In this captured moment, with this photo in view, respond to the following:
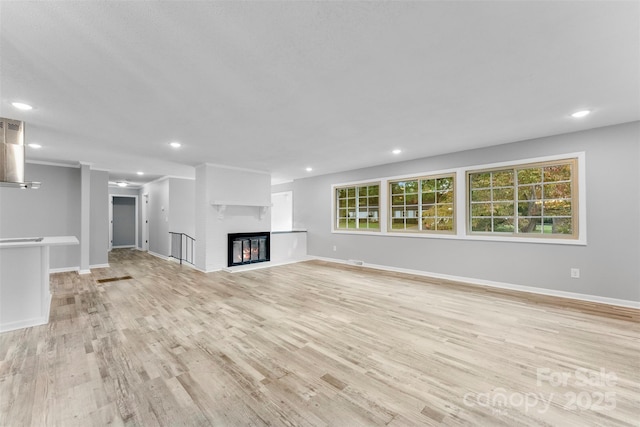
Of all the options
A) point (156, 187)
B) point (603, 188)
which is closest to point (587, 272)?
point (603, 188)

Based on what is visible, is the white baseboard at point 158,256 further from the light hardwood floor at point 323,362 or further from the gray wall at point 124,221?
the light hardwood floor at point 323,362

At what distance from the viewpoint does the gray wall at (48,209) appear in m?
5.51

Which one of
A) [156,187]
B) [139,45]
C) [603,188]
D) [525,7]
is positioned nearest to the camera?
[525,7]

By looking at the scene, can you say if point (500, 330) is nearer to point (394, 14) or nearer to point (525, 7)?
point (525, 7)

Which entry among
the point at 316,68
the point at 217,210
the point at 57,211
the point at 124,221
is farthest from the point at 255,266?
the point at 124,221

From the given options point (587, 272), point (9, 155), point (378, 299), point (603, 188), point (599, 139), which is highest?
point (599, 139)

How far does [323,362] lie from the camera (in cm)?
225

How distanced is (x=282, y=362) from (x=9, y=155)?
3.98 m

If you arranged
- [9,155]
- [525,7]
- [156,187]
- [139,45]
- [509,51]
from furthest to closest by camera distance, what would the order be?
1. [156,187]
2. [9,155]
3. [509,51]
4. [139,45]
5. [525,7]

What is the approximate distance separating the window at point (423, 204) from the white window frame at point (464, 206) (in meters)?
0.12

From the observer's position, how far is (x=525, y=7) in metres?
1.60

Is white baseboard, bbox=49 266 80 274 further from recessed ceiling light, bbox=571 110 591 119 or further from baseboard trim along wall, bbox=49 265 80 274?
recessed ceiling light, bbox=571 110 591 119

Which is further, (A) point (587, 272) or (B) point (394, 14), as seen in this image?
(A) point (587, 272)

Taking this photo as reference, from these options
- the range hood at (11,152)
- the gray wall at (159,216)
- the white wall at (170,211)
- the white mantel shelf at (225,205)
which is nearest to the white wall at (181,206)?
Result: the white wall at (170,211)
